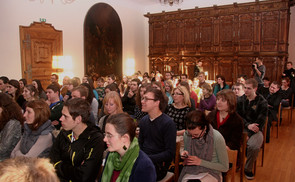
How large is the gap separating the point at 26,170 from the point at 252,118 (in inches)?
165

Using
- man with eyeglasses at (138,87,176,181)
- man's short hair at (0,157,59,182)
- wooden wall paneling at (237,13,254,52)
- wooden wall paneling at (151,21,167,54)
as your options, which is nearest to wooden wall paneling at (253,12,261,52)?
wooden wall paneling at (237,13,254,52)

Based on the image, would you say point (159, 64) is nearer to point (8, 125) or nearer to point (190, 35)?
point (190, 35)

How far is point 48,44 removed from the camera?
9820 mm

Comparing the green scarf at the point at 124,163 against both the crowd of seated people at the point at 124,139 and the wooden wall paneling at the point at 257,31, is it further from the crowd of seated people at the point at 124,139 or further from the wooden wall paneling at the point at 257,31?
the wooden wall paneling at the point at 257,31

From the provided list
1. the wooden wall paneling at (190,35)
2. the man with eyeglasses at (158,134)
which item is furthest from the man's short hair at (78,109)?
the wooden wall paneling at (190,35)

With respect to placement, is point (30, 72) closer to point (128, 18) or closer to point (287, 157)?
point (128, 18)

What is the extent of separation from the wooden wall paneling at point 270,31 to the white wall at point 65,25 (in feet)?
22.7

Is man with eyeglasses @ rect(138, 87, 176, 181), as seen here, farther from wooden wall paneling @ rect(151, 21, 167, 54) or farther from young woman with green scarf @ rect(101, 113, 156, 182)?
wooden wall paneling @ rect(151, 21, 167, 54)

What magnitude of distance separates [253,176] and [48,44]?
8.68 m

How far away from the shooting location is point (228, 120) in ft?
11.4

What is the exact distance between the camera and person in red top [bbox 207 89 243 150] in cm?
337

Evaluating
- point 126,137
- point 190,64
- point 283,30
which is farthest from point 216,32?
point 126,137

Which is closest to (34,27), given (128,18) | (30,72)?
(30,72)

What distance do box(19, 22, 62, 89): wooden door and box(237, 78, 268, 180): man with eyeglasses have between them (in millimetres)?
7583
